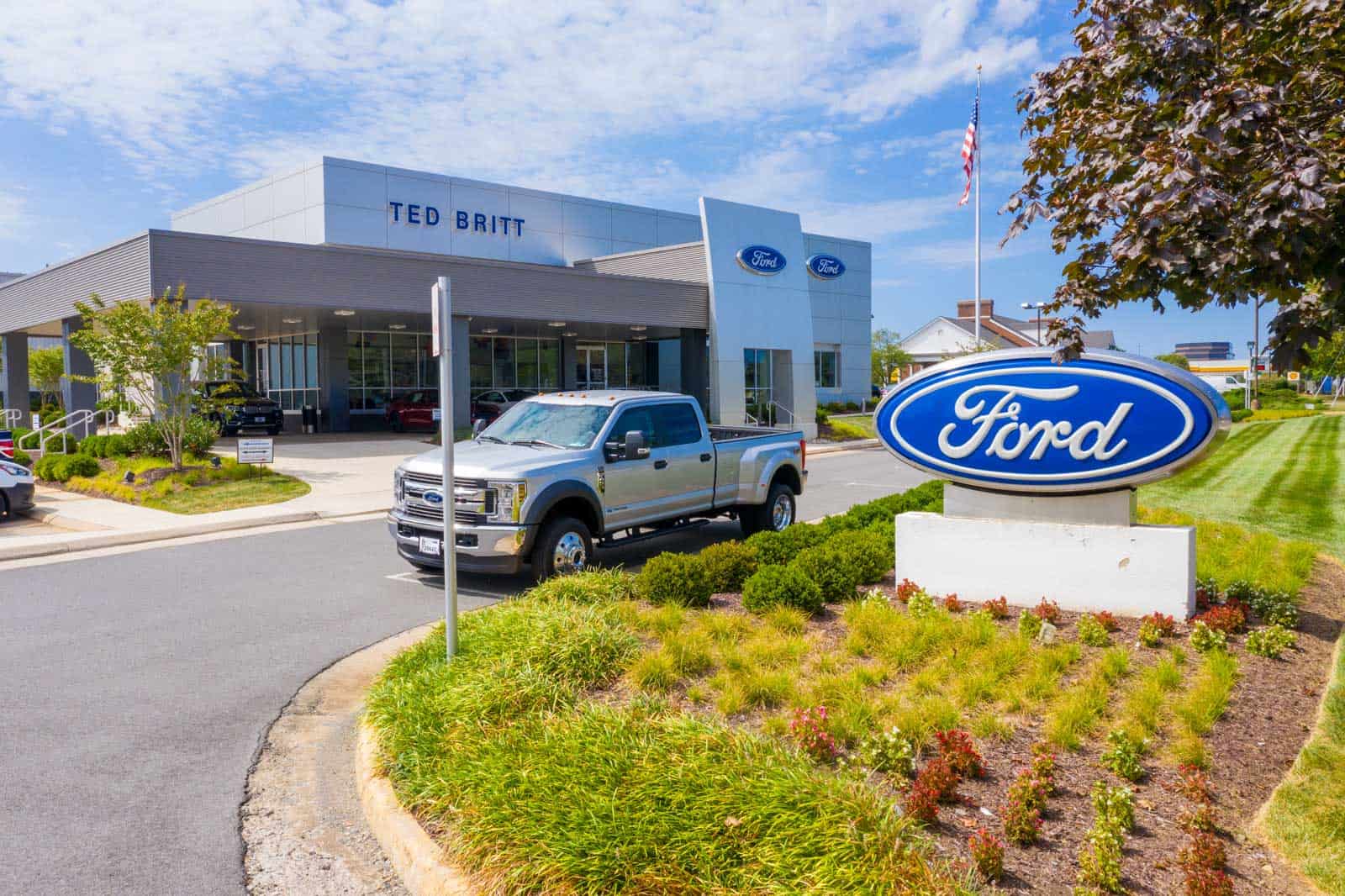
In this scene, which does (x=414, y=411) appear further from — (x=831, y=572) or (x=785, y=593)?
(x=785, y=593)

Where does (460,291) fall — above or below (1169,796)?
above

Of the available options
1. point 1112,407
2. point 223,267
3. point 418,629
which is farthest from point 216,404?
point 1112,407

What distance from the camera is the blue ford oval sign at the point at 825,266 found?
45.6 meters

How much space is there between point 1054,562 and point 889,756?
3.32m

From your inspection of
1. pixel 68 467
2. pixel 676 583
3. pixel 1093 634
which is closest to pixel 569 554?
pixel 676 583

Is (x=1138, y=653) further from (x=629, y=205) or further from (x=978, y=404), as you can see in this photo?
(x=629, y=205)

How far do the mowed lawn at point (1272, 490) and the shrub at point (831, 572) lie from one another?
3194mm

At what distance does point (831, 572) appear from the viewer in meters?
7.54

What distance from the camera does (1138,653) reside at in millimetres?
6184

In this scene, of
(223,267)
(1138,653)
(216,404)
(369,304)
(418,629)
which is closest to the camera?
(1138,653)

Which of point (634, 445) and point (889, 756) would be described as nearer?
point (889, 756)

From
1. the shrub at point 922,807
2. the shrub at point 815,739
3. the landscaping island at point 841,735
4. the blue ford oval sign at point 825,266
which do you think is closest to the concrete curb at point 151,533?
the landscaping island at point 841,735

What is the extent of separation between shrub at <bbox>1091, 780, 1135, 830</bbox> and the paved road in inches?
141

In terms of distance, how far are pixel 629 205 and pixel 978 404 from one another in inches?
1460
